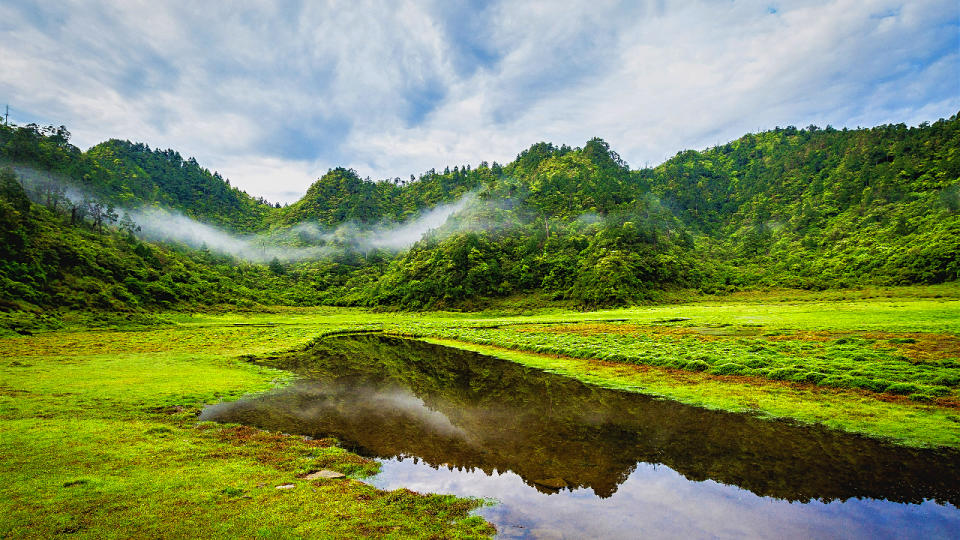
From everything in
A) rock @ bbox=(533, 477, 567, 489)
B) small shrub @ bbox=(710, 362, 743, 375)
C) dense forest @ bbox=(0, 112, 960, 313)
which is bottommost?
rock @ bbox=(533, 477, 567, 489)

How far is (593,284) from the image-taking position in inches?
4269

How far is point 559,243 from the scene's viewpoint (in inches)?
5694

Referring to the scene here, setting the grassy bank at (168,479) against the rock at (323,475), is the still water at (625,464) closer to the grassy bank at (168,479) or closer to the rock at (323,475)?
the rock at (323,475)

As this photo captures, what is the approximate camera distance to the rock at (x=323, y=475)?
10978 mm

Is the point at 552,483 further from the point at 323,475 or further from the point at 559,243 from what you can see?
the point at 559,243

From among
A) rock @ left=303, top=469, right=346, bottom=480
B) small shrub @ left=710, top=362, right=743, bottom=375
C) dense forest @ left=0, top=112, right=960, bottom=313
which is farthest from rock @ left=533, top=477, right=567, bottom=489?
dense forest @ left=0, top=112, right=960, bottom=313

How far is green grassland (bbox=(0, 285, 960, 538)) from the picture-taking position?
856cm

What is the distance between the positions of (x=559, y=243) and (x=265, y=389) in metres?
130

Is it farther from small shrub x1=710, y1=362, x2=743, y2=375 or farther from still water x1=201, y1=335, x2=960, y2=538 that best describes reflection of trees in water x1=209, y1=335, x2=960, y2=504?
small shrub x1=710, y1=362, x2=743, y2=375

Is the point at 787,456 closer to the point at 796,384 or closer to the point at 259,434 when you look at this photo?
the point at 796,384

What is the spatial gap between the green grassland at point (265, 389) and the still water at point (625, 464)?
1555 mm

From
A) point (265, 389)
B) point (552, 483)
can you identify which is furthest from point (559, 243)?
point (552, 483)

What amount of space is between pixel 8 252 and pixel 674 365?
331 ft

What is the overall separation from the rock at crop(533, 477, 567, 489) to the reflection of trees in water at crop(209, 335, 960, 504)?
6 cm
